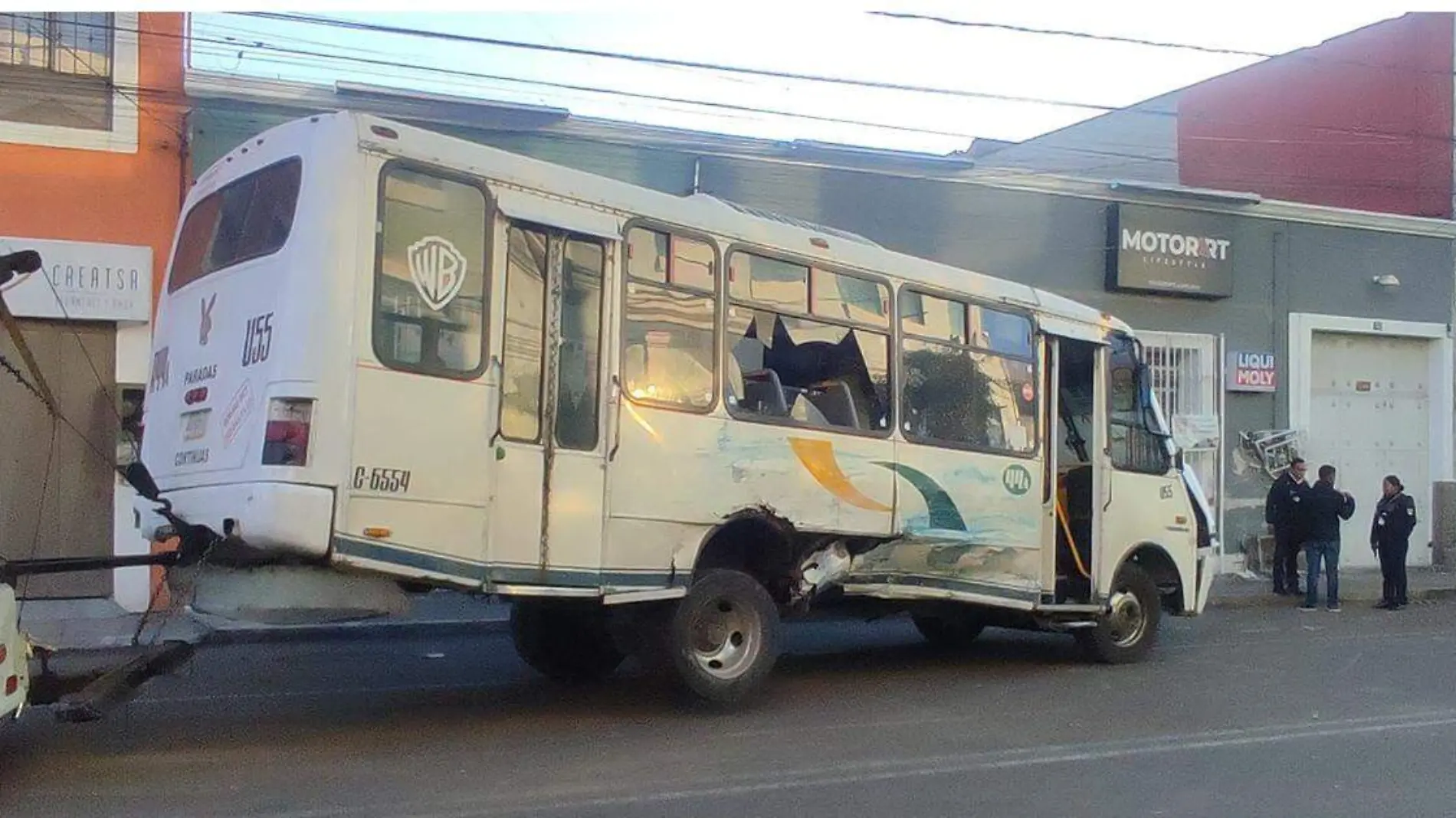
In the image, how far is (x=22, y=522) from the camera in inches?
513

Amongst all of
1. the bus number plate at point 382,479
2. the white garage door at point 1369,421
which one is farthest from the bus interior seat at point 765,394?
the white garage door at point 1369,421

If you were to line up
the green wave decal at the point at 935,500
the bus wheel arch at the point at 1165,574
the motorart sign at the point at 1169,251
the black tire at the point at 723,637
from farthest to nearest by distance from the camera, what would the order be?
the motorart sign at the point at 1169,251 < the bus wheel arch at the point at 1165,574 < the green wave decal at the point at 935,500 < the black tire at the point at 723,637

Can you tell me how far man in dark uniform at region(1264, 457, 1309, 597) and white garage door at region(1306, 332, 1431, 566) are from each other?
322 cm

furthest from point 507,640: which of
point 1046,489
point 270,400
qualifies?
point 270,400

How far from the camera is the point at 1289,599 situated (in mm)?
16297

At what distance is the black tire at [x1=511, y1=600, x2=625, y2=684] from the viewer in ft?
30.3

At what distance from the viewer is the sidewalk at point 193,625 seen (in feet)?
37.1

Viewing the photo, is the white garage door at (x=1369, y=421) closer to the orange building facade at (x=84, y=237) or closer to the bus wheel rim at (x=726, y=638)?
the bus wheel rim at (x=726, y=638)

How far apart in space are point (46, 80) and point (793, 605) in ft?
Answer: 31.1

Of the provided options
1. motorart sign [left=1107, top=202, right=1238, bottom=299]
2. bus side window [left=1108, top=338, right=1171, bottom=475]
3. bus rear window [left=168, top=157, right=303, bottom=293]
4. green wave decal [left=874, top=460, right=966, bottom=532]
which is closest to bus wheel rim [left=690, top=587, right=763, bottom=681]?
green wave decal [left=874, top=460, right=966, bottom=532]

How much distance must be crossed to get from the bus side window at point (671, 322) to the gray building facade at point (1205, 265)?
24.2 feet

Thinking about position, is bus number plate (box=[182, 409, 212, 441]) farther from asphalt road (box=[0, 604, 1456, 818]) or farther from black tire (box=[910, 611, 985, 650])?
black tire (box=[910, 611, 985, 650])

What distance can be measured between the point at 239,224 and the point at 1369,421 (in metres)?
18.0

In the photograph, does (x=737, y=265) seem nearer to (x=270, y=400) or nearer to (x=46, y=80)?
(x=270, y=400)
